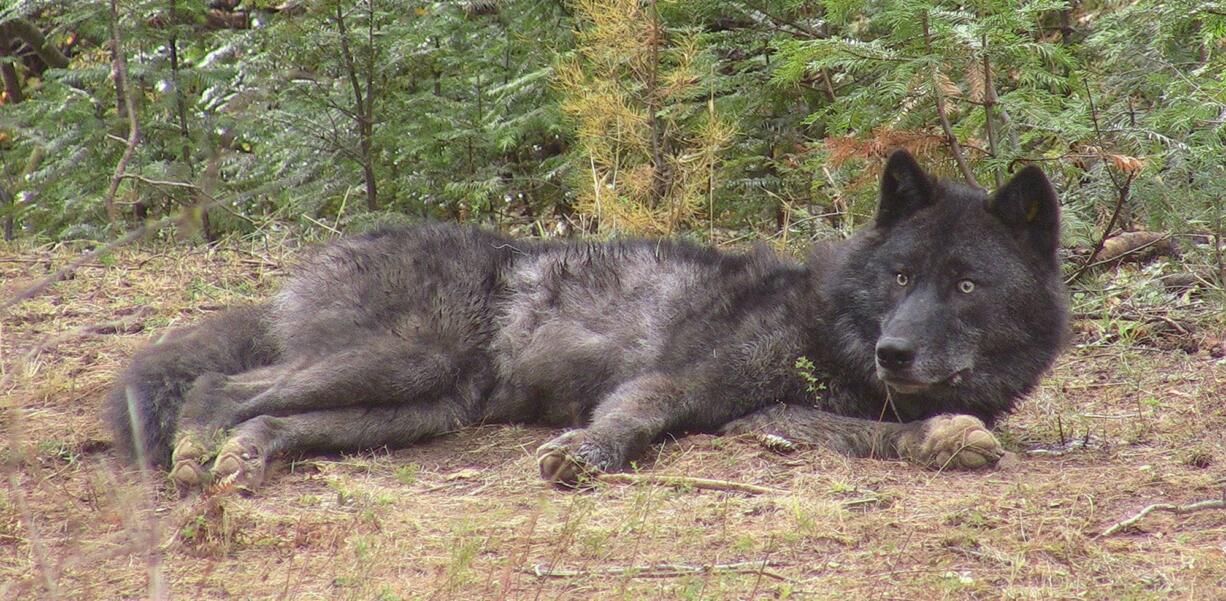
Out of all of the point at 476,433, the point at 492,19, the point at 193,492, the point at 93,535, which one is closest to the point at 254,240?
the point at 492,19

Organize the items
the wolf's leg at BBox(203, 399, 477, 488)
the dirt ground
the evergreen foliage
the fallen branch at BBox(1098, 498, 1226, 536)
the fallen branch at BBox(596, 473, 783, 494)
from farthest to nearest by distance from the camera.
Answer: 1. the evergreen foliage
2. the wolf's leg at BBox(203, 399, 477, 488)
3. the fallen branch at BBox(596, 473, 783, 494)
4. the fallen branch at BBox(1098, 498, 1226, 536)
5. the dirt ground

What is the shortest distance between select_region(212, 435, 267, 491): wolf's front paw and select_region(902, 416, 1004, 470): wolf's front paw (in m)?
2.87

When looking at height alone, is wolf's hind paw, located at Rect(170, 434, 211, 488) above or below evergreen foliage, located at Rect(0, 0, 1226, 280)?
below

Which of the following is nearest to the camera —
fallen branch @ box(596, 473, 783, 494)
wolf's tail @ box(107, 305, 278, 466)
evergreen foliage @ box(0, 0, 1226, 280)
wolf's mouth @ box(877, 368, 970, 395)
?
fallen branch @ box(596, 473, 783, 494)

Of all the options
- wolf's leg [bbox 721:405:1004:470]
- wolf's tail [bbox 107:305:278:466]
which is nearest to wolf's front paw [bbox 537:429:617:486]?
wolf's leg [bbox 721:405:1004:470]

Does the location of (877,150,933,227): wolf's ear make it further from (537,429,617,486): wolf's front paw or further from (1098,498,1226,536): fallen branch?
(1098,498,1226,536): fallen branch

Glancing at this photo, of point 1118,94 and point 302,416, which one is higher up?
point 1118,94

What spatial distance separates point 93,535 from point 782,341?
3.12 m

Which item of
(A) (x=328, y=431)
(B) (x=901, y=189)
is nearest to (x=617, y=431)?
(A) (x=328, y=431)

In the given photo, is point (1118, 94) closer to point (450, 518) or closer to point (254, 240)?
point (450, 518)

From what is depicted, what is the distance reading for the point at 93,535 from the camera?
4.20 meters

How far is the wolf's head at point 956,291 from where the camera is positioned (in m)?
5.33

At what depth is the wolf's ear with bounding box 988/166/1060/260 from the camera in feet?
17.8

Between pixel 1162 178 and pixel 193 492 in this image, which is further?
pixel 1162 178
